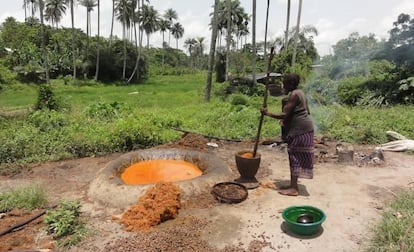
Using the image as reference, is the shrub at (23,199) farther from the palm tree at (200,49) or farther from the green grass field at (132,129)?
the palm tree at (200,49)

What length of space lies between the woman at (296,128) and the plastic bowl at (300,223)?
0.80 m

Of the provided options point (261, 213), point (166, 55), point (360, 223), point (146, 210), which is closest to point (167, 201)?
point (146, 210)

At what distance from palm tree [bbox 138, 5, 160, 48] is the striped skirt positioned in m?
34.8

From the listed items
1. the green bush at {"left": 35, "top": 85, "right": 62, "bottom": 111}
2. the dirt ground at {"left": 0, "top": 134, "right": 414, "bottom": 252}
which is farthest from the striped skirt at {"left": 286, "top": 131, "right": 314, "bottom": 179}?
the green bush at {"left": 35, "top": 85, "right": 62, "bottom": 111}

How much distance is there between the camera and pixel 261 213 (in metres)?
4.38

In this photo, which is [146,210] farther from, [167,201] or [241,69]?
[241,69]

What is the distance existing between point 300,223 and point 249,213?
0.76 m

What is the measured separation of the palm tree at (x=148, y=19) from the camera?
3706 cm

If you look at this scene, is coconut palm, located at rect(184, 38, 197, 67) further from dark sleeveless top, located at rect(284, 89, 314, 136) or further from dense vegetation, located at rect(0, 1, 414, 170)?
dark sleeveless top, located at rect(284, 89, 314, 136)

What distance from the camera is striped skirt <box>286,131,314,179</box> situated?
4707mm

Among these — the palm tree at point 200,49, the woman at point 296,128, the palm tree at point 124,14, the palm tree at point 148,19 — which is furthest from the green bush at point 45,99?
the palm tree at point 200,49

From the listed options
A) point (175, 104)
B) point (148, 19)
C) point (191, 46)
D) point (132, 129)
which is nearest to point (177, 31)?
point (191, 46)

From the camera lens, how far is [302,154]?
4770 mm

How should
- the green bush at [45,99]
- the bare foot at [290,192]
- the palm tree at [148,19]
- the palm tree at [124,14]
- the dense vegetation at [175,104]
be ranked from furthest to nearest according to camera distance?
1. the palm tree at [148,19]
2. the palm tree at [124,14]
3. the green bush at [45,99]
4. the dense vegetation at [175,104]
5. the bare foot at [290,192]
